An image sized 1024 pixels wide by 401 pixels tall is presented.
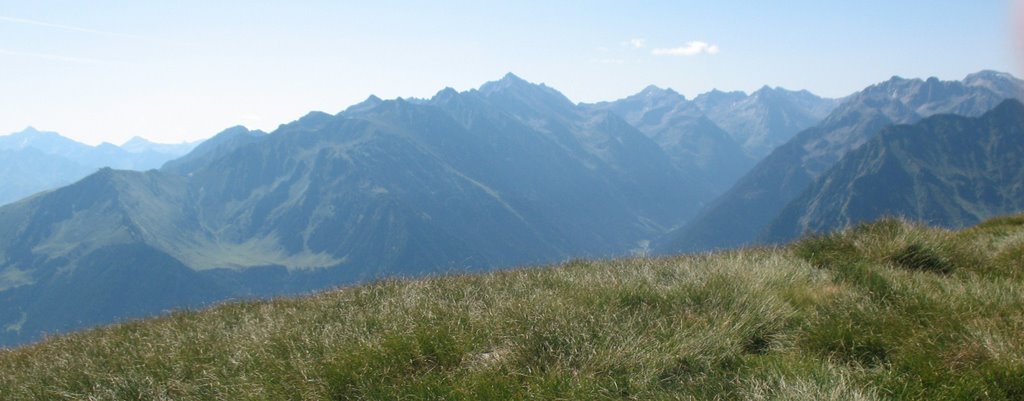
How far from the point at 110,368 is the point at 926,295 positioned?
9.14 m

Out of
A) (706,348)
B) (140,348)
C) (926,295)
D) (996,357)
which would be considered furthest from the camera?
(140,348)

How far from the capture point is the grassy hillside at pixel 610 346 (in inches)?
173

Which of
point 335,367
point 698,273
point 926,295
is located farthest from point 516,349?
point 926,295

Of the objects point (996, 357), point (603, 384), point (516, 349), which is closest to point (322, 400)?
point (516, 349)

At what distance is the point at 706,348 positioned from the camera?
5.06 meters

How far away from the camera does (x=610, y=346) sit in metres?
5.13

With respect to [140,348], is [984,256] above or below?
below

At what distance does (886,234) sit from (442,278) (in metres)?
8.18

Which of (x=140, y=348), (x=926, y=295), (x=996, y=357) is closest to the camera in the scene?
(x=996, y=357)

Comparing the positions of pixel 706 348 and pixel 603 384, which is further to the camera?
pixel 706 348

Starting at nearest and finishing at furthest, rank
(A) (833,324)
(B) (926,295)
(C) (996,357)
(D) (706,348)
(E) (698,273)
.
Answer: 1. (C) (996,357)
2. (D) (706,348)
3. (A) (833,324)
4. (B) (926,295)
5. (E) (698,273)

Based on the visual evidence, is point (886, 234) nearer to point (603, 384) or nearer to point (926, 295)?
point (926, 295)

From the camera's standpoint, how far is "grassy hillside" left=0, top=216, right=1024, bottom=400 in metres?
4.40

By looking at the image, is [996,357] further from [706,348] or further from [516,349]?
[516,349]
